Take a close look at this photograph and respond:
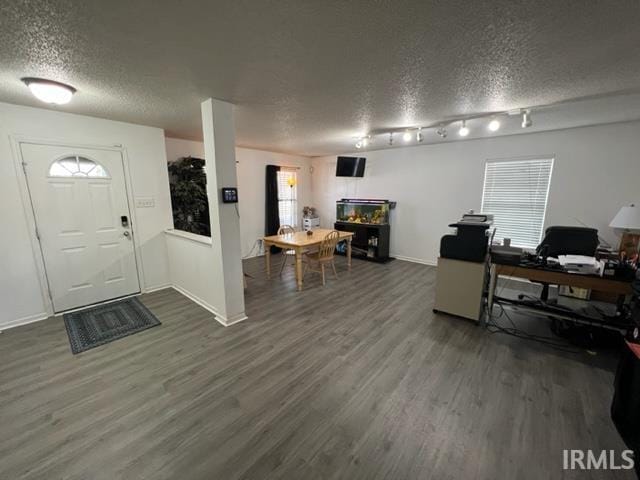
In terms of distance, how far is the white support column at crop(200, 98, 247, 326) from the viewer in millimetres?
2488

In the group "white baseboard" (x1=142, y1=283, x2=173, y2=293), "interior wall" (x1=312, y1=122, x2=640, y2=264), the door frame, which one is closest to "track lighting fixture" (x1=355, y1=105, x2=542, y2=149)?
"interior wall" (x1=312, y1=122, x2=640, y2=264)

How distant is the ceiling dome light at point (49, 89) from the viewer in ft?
6.53

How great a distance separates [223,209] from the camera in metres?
2.60

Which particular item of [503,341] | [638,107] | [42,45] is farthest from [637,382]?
[42,45]

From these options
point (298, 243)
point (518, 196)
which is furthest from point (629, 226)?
point (298, 243)

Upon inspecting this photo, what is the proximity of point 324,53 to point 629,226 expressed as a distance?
3995 mm

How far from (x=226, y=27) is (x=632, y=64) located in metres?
2.72

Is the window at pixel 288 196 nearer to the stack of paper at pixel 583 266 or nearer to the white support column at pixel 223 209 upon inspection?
the white support column at pixel 223 209

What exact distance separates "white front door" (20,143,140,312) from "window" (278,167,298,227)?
325 centimetres

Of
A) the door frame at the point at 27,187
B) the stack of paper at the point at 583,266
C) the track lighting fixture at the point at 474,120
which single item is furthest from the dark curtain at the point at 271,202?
the stack of paper at the point at 583,266

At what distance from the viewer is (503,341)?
2.52 metres

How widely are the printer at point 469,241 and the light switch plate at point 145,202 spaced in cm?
399

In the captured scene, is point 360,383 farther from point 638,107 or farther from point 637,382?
point 638,107

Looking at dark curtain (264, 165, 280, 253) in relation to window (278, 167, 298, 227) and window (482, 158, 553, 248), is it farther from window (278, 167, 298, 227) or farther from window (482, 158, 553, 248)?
window (482, 158, 553, 248)
